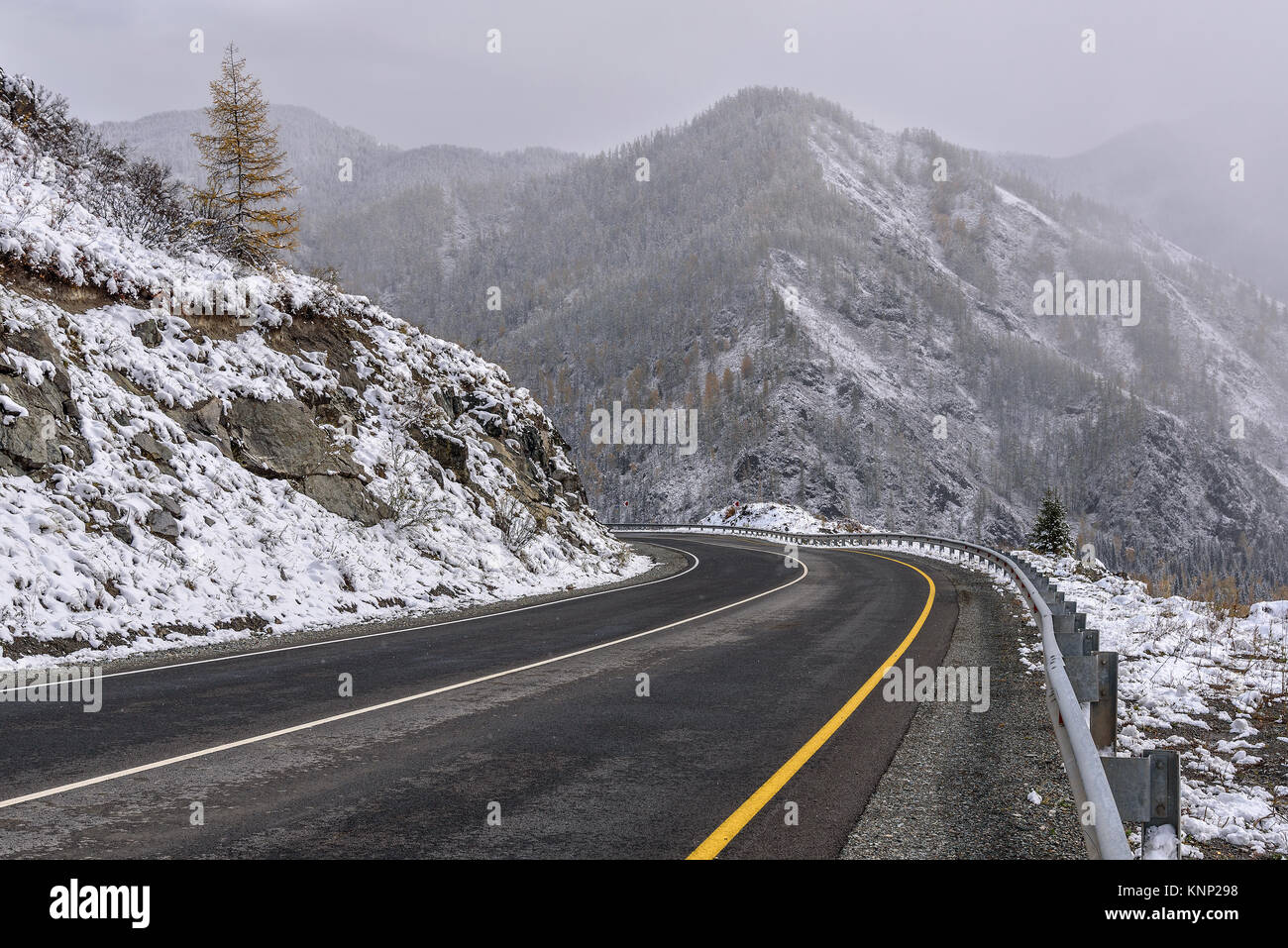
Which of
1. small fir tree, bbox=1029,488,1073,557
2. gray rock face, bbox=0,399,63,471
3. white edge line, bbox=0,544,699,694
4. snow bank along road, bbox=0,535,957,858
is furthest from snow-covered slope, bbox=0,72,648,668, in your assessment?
small fir tree, bbox=1029,488,1073,557

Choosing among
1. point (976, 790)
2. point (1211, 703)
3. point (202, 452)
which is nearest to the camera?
point (976, 790)

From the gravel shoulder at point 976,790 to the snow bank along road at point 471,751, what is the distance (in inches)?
8.9

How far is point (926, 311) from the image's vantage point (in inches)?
7741

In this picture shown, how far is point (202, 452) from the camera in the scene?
16.8 meters

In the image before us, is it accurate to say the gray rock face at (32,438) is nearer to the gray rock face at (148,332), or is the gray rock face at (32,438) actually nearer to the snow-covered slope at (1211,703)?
the gray rock face at (148,332)

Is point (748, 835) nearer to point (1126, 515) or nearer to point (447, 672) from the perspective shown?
point (447, 672)

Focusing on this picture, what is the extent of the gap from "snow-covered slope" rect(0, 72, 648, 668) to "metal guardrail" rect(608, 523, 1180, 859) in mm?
11697

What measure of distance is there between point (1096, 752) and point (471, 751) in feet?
14.8

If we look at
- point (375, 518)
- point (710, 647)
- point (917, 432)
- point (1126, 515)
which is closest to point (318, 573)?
point (375, 518)

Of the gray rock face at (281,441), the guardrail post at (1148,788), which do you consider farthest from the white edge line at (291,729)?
the gray rock face at (281,441)

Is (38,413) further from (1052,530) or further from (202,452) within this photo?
(1052,530)

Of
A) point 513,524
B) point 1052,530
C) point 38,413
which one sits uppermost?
point 38,413

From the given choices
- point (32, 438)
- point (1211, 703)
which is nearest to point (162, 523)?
point (32, 438)

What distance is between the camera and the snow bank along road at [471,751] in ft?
15.6
